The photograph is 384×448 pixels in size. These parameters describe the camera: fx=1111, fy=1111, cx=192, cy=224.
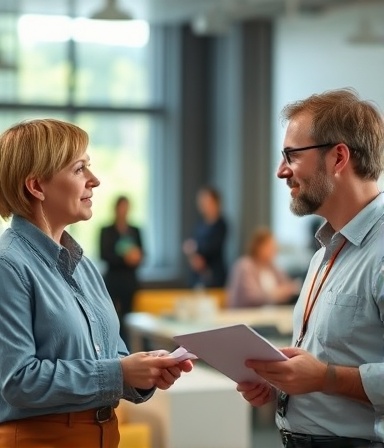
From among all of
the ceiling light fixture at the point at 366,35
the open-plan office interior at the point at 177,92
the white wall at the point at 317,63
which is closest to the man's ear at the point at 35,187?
the ceiling light fixture at the point at 366,35

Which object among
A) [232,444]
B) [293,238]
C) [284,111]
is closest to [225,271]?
[293,238]

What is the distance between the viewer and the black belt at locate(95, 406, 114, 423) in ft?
9.91

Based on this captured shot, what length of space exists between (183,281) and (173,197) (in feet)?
3.90

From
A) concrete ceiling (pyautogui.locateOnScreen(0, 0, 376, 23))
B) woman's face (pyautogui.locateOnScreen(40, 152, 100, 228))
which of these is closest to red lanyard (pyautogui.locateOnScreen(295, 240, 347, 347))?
woman's face (pyautogui.locateOnScreen(40, 152, 100, 228))

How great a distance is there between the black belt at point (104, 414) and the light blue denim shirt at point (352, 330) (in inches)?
19.1

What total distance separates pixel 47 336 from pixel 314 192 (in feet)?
2.72

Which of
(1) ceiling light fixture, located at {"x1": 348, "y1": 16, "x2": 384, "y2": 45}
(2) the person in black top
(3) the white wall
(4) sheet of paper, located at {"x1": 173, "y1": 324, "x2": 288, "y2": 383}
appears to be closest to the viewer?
(4) sheet of paper, located at {"x1": 173, "y1": 324, "x2": 288, "y2": 383}

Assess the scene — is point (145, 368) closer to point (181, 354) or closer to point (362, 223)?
point (181, 354)

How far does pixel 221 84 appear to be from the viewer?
15.2 meters

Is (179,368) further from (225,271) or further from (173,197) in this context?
(173,197)

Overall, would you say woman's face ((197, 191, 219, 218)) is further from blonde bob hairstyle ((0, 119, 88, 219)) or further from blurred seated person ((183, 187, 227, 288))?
blonde bob hairstyle ((0, 119, 88, 219))

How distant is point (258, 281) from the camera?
10633mm

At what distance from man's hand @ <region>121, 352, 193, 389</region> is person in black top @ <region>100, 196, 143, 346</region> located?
8.65m

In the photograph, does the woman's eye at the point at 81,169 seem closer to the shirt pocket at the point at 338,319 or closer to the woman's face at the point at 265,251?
the shirt pocket at the point at 338,319
